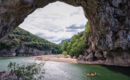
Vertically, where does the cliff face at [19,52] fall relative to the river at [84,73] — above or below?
above

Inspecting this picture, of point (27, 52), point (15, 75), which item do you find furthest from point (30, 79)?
point (27, 52)

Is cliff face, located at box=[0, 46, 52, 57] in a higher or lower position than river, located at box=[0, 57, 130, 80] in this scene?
higher

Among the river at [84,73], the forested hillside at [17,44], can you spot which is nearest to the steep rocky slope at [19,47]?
the forested hillside at [17,44]

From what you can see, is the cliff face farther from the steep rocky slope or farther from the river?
the river

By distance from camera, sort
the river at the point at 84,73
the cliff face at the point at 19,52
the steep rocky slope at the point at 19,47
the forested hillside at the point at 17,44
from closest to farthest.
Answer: the river at the point at 84,73 → the cliff face at the point at 19,52 → the forested hillside at the point at 17,44 → the steep rocky slope at the point at 19,47

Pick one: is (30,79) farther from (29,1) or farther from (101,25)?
(101,25)

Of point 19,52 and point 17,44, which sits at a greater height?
point 17,44

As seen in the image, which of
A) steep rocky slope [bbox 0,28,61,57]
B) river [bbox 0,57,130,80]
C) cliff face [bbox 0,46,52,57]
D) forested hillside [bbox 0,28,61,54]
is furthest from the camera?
steep rocky slope [bbox 0,28,61,57]

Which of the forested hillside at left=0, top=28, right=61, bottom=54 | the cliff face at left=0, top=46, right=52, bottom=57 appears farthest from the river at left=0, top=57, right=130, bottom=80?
the forested hillside at left=0, top=28, right=61, bottom=54

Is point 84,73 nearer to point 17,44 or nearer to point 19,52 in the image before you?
point 17,44

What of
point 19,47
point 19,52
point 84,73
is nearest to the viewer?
point 84,73

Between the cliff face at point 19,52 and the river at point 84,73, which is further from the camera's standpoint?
the cliff face at point 19,52

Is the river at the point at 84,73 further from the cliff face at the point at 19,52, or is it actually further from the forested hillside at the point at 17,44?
the forested hillside at the point at 17,44

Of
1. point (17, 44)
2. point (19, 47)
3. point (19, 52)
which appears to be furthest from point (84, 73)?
point (19, 47)
